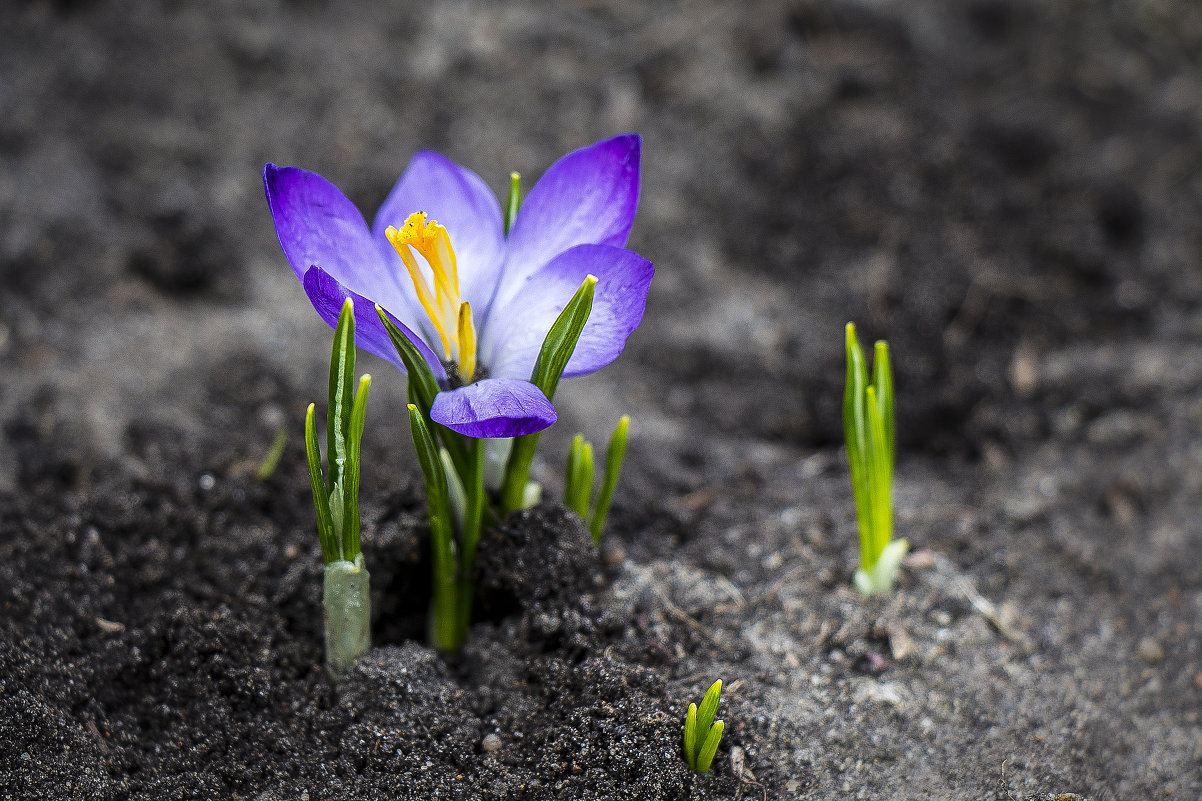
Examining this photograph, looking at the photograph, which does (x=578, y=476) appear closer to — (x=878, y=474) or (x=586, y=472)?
(x=586, y=472)

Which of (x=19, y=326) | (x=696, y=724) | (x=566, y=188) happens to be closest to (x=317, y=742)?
(x=696, y=724)

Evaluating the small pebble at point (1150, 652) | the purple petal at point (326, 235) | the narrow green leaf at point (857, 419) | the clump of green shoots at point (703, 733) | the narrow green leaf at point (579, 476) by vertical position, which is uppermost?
the purple petal at point (326, 235)

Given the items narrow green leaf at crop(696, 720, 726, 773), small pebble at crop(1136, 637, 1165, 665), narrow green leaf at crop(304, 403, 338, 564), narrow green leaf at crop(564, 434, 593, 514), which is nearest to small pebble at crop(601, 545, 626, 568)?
narrow green leaf at crop(564, 434, 593, 514)

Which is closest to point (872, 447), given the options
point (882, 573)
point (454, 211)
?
point (882, 573)

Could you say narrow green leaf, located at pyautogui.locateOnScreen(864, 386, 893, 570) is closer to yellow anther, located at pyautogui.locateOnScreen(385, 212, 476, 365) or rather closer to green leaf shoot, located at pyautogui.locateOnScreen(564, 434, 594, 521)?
green leaf shoot, located at pyautogui.locateOnScreen(564, 434, 594, 521)

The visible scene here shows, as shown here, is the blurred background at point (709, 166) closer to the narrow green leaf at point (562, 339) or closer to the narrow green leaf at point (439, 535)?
the narrow green leaf at point (439, 535)

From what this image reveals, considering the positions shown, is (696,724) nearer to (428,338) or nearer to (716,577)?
(716,577)

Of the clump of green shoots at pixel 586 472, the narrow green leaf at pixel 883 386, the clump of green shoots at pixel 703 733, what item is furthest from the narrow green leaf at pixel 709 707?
the narrow green leaf at pixel 883 386
